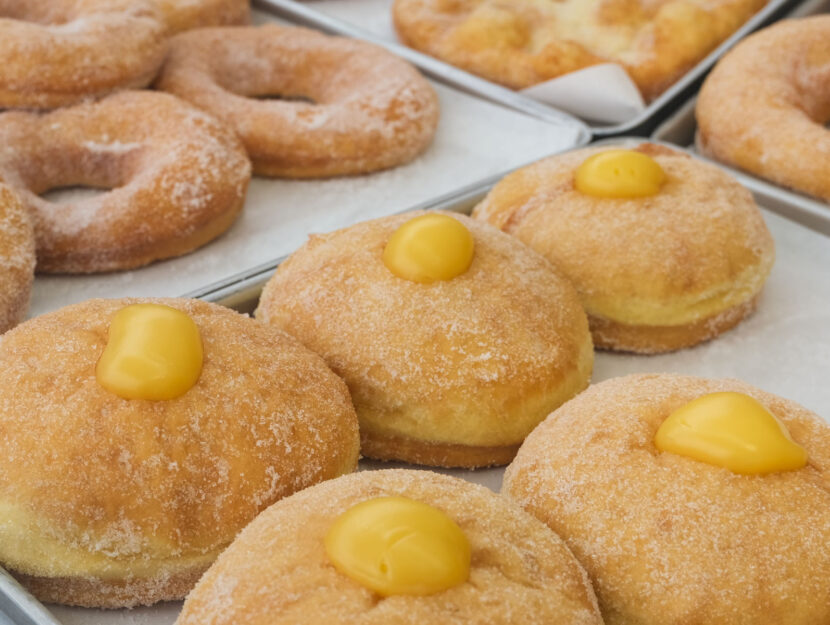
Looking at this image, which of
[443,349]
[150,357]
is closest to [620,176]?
[443,349]

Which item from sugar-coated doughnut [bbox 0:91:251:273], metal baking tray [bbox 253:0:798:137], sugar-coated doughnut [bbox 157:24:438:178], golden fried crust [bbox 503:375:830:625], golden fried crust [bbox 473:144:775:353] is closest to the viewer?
golden fried crust [bbox 503:375:830:625]

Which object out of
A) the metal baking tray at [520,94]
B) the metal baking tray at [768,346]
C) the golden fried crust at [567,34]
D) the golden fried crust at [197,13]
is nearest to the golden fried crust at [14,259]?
the metal baking tray at [768,346]

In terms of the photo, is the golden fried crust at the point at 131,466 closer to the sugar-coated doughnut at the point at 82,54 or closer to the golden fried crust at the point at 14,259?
the golden fried crust at the point at 14,259

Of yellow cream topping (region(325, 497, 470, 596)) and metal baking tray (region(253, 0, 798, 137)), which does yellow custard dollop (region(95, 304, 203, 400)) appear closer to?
yellow cream topping (region(325, 497, 470, 596))

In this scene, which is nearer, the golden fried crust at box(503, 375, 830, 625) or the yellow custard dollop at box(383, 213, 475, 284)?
the golden fried crust at box(503, 375, 830, 625)

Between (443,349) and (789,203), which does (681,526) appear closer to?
(443,349)

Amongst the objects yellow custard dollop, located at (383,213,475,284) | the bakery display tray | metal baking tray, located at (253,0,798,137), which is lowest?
the bakery display tray

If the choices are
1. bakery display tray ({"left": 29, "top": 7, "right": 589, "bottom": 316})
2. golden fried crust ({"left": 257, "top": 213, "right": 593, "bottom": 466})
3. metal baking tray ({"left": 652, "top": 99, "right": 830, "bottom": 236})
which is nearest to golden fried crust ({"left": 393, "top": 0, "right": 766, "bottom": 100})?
bakery display tray ({"left": 29, "top": 7, "right": 589, "bottom": 316})

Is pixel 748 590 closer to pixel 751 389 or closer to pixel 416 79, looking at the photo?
pixel 751 389
